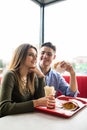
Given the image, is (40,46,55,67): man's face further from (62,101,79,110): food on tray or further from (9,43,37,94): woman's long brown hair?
(62,101,79,110): food on tray

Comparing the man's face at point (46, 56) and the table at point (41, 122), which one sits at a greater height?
the man's face at point (46, 56)

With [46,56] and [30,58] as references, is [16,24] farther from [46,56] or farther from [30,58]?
[30,58]

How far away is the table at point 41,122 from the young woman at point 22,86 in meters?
0.08

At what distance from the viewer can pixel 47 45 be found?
6.32ft

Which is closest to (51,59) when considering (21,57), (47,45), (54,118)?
(47,45)

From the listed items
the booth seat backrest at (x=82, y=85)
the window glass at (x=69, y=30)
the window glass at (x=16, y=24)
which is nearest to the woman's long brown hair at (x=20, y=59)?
the window glass at (x=16, y=24)

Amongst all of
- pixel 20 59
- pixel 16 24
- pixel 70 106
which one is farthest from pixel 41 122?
pixel 16 24

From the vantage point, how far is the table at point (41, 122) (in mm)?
836

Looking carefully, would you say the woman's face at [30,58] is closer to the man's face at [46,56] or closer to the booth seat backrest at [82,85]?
the man's face at [46,56]

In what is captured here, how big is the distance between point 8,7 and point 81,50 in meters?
1.46

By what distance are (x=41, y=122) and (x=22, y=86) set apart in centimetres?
46

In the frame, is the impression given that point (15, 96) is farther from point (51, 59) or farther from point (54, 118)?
point (51, 59)

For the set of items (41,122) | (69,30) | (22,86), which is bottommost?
(41,122)

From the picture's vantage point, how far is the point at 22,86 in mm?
1309
